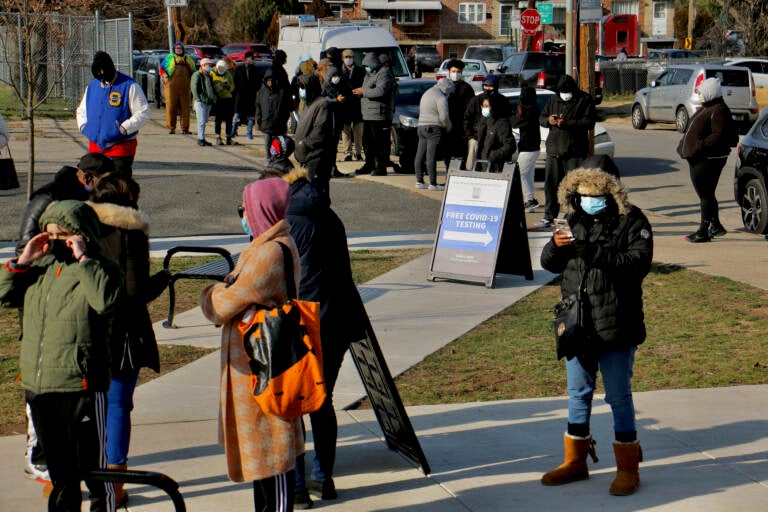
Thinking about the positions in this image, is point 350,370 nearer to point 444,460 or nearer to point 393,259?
point 444,460

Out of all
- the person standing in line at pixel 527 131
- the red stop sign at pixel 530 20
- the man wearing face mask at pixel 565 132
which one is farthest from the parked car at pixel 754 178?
the red stop sign at pixel 530 20

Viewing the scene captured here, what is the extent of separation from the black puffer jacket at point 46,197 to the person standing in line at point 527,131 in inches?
360

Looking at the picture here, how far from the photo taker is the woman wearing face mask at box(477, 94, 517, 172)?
13977 mm

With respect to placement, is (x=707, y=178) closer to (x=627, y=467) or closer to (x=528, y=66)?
(x=627, y=467)

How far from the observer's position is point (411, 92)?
22.0 metres

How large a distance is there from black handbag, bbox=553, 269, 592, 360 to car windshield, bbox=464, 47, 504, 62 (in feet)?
150

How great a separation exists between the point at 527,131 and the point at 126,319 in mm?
10216

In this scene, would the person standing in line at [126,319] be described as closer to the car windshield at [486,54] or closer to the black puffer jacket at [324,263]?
the black puffer jacket at [324,263]

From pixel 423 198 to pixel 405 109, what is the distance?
4714 mm

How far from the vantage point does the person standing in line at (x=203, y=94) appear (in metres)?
23.2

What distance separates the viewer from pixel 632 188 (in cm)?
1889

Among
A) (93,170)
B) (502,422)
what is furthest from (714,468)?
(93,170)

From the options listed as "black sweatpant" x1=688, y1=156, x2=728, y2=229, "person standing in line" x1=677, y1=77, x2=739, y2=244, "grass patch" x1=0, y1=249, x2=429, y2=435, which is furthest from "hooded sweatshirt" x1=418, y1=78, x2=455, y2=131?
"black sweatpant" x1=688, y1=156, x2=728, y2=229

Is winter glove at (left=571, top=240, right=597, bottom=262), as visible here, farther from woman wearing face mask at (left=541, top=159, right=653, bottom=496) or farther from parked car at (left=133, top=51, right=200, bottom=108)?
parked car at (left=133, top=51, right=200, bottom=108)
